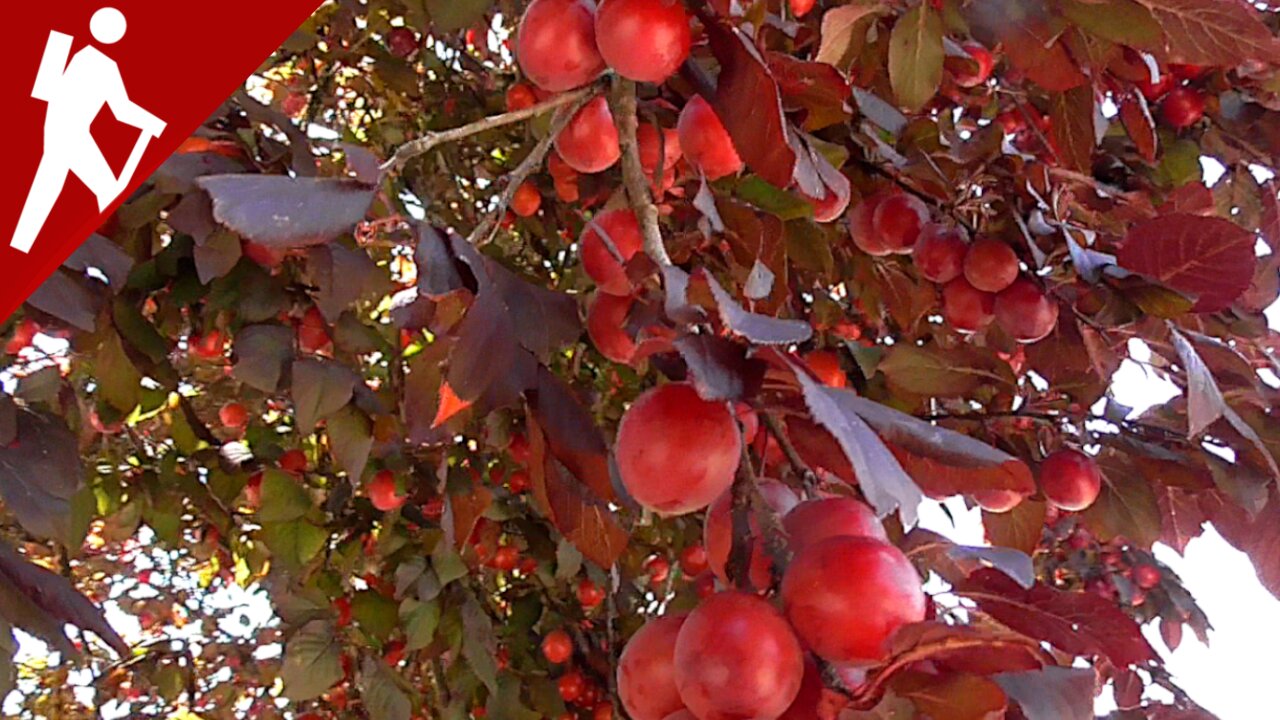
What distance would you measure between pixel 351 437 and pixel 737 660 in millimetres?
712

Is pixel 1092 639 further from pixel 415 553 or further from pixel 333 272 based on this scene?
pixel 415 553

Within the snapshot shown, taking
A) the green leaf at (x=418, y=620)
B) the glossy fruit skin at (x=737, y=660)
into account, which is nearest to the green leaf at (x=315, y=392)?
the green leaf at (x=418, y=620)

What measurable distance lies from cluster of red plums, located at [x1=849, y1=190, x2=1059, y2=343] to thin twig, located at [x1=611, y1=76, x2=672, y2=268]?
0.38 metres

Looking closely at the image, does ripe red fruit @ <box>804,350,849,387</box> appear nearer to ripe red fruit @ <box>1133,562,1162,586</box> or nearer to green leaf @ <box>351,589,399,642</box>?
green leaf @ <box>351,589,399,642</box>

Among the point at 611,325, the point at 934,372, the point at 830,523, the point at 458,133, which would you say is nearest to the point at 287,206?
the point at 458,133

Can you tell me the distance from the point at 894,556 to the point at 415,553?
40.8 inches

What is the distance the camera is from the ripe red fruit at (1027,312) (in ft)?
3.09

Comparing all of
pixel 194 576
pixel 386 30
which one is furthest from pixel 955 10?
pixel 194 576

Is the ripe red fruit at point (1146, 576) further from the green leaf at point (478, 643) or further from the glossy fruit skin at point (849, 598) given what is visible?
the glossy fruit skin at point (849, 598)

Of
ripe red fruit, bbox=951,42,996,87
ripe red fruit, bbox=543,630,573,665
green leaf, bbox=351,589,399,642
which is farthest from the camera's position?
ripe red fruit, bbox=543,630,573,665

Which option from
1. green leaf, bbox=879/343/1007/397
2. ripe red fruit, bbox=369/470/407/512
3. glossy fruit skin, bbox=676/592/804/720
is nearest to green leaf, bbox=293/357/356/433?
ripe red fruit, bbox=369/470/407/512

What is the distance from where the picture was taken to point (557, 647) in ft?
5.54

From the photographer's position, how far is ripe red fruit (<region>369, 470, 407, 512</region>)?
1.32m

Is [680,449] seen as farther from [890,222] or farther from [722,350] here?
[890,222]
